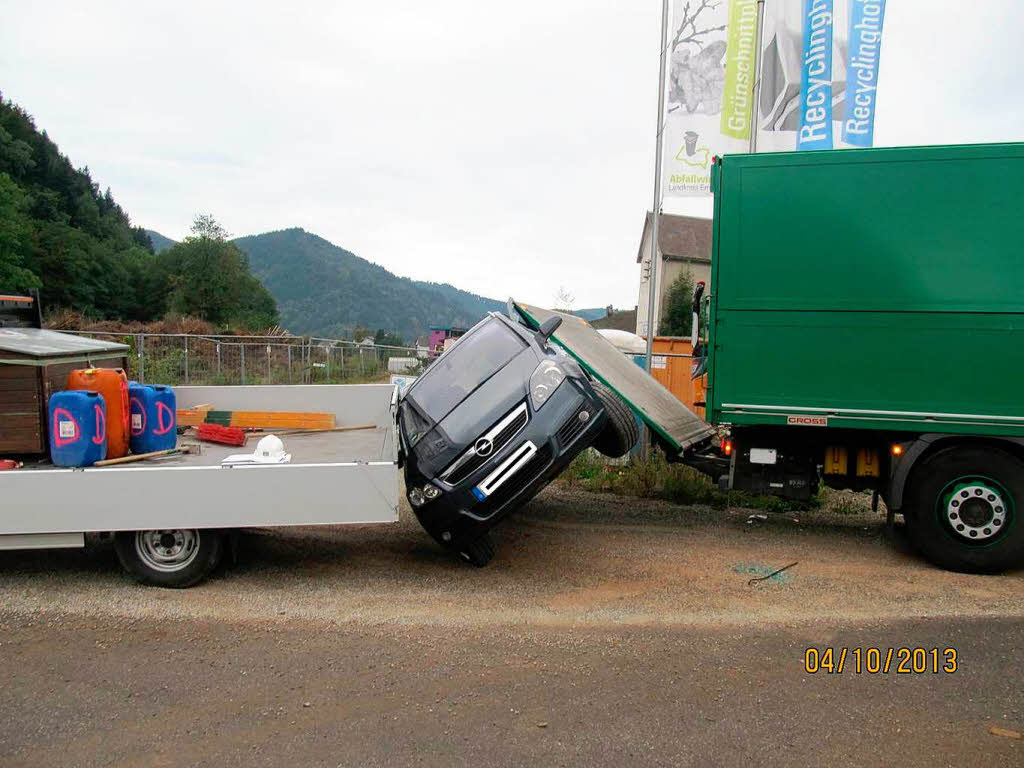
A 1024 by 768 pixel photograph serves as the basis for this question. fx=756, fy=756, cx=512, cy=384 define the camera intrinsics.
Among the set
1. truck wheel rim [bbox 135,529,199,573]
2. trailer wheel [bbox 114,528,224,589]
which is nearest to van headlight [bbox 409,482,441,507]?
trailer wheel [bbox 114,528,224,589]

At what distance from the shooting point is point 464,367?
6062 mm

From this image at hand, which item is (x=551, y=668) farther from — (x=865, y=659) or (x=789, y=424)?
(x=789, y=424)

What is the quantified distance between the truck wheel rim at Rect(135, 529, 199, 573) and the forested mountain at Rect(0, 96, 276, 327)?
5077 cm

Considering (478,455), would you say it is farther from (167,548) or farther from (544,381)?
(167,548)

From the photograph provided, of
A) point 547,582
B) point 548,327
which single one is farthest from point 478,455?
point 548,327

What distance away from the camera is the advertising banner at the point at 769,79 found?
34.2 ft

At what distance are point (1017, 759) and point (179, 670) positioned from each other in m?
4.14

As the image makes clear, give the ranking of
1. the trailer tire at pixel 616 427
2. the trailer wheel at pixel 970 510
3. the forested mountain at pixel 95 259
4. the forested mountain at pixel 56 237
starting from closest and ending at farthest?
the trailer wheel at pixel 970 510 → the trailer tire at pixel 616 427 → the forested mountain at pixel 56 237 → the forested mountain at pixel 95 259

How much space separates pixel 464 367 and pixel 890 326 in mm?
3506

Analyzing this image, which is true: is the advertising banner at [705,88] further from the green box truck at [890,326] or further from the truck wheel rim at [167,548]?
the truck wheel rim at [167,548]

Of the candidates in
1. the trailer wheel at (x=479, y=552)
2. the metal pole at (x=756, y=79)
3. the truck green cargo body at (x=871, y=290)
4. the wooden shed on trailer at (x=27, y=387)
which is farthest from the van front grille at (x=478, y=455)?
the metal pole at (x=756, y=79)

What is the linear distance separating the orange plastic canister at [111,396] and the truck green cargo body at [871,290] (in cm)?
476
